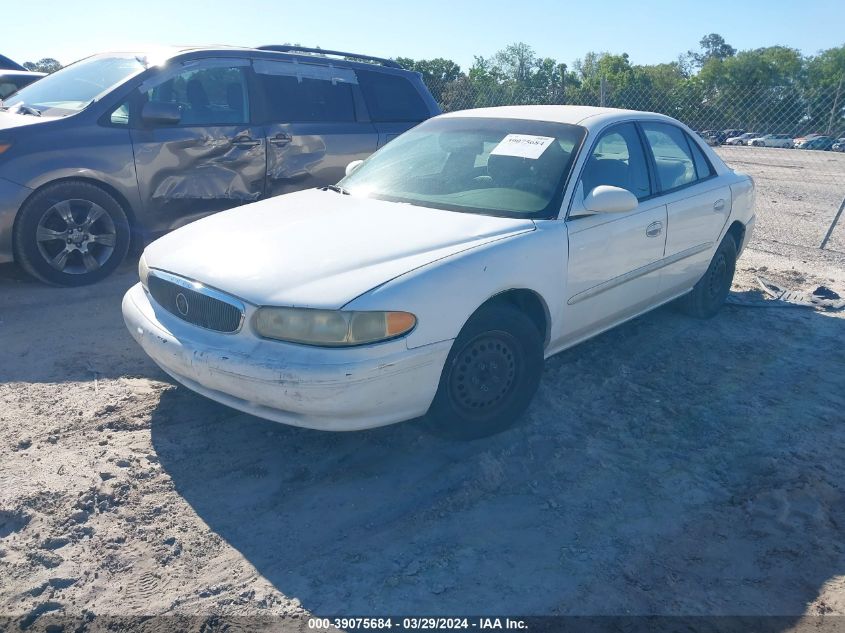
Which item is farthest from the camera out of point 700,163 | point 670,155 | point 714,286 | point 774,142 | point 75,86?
point 774,142

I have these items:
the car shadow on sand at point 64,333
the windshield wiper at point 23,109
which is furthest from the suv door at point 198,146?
the windshield wiper at point 23,109

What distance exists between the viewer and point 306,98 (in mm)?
6879

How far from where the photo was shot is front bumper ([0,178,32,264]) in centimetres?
527

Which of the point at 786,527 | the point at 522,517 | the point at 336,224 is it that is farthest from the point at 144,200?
the point at 786,527

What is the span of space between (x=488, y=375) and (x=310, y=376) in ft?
3.32

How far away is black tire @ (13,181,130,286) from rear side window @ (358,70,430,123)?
270cm

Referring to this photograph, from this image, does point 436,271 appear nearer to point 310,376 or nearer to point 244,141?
point 310,376

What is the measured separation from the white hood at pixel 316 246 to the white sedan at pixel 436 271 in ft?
0.04

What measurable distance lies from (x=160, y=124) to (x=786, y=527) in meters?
5.13

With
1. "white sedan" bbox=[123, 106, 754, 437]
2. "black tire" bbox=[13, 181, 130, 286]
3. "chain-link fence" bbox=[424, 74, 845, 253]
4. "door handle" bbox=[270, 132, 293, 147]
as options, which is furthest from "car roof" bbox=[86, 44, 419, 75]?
"chain-link fence" bbox=[424, 74, 845, 253]

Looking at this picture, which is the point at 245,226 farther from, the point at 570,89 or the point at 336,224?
the point at 570,89

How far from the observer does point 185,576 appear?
2.76 meters

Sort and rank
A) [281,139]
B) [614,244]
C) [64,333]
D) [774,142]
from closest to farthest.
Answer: [614,244]
[64,333]
[281,139]
[774,142]

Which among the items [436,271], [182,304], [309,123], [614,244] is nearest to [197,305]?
[182,304]
